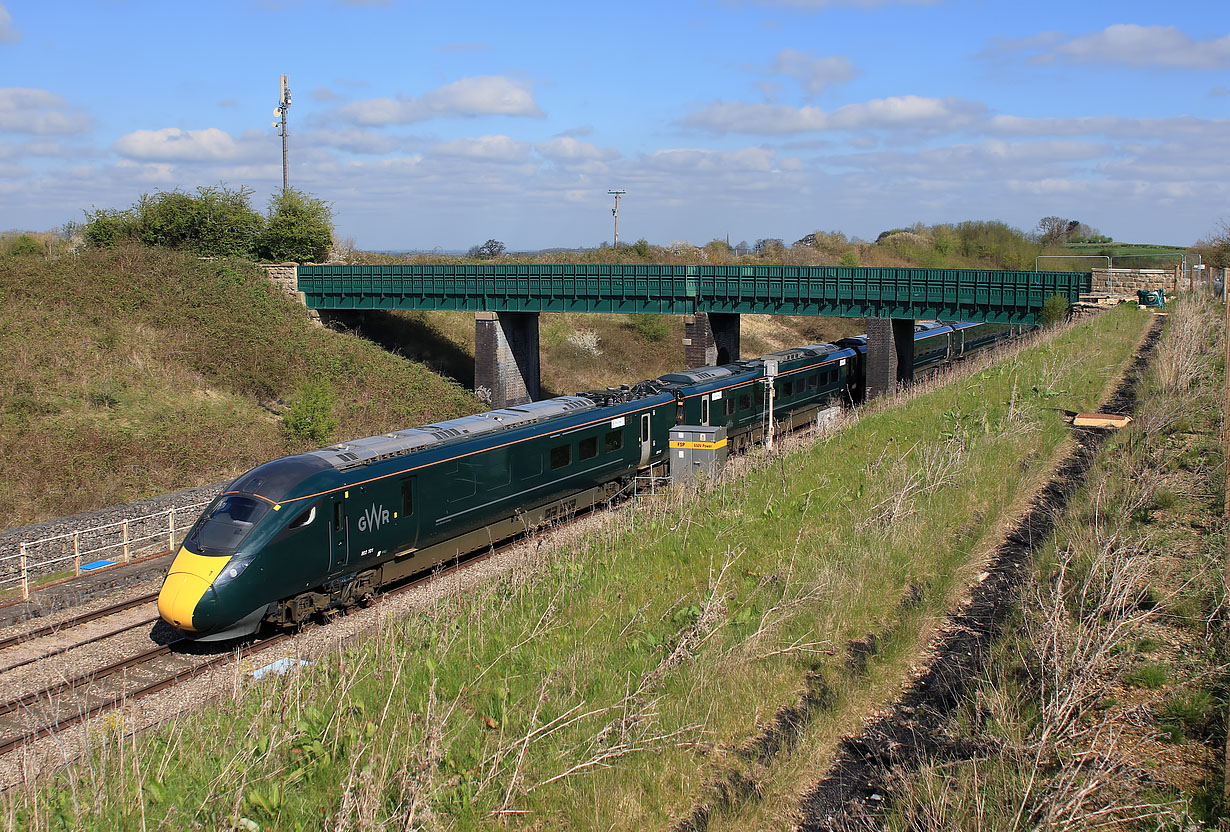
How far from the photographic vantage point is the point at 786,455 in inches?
627

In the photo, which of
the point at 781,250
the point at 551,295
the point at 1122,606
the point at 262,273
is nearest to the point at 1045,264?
the point at 781,250

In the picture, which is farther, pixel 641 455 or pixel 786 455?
pixel 641 455

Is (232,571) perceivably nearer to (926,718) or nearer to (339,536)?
(339,536)

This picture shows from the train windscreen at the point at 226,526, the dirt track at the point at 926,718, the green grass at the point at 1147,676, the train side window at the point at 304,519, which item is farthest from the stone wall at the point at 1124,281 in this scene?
the train windscreen at the point at 226,526

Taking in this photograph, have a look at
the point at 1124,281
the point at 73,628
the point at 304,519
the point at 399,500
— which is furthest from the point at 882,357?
the point at 73,628

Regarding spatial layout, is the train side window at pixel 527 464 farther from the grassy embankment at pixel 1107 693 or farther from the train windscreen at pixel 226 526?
the grassy embankment at pixel 1107 693

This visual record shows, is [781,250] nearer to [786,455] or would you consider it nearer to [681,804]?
[786,455]

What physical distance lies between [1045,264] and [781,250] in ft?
79.9

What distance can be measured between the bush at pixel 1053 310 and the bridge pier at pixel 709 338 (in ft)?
42.6

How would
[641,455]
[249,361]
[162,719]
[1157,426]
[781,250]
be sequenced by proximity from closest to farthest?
[162,719], [1157,426], [641,455], [249,361], [781,250]

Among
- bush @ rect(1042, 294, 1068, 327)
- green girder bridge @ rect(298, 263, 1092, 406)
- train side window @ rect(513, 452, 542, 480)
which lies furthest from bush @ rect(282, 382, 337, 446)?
bush @ rect(1042, 294, 1068, 327)

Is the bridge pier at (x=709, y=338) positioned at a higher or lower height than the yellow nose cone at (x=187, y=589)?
higher

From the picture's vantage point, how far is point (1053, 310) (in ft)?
104

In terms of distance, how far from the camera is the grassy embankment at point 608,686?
5.57 m
